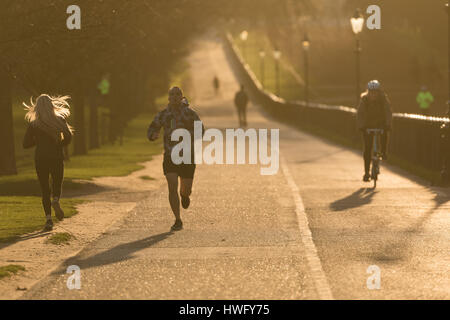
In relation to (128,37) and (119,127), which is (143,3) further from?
(119,127)

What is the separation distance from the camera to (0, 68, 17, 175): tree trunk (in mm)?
23344

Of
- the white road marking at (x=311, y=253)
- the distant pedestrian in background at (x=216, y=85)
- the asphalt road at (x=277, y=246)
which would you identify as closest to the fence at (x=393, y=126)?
the asphalt road at (x=277, y=246)

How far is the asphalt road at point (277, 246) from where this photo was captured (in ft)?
31.1

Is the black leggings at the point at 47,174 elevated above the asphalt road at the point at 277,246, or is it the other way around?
the black leggings at the point at 47,174

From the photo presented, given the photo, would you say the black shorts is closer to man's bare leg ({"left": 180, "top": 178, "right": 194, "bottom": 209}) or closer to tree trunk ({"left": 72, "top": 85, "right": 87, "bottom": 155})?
man's bare leg ({"left": 180, "top": 178, "right": 194, "bottom": 209})

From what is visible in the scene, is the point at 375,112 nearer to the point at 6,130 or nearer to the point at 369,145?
the point at 369,145

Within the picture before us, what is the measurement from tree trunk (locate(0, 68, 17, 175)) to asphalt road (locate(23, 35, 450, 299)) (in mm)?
3916

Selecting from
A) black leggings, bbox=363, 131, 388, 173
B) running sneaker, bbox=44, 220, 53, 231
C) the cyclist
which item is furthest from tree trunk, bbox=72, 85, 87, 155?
running sneaker, bbox=44, 220, 53, 231

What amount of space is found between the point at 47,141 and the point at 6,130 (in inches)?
371

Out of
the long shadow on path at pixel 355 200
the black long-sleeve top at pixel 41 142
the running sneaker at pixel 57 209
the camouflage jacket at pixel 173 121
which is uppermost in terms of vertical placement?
Answer: the camouflage jacket at pixel 173 121

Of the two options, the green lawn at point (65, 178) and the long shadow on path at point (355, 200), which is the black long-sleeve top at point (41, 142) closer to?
the green lawn at point (65, 178)

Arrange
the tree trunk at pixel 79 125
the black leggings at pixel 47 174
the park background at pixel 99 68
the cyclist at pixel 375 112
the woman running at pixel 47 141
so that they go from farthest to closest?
the tree trunk at pixel 79 125
the cyclist at pixel 375 112
the park background at pixel 99 68
the black leggings at pixel 47 174
the woman running at pixel 47 141

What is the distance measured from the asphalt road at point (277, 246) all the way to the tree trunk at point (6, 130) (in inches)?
154
